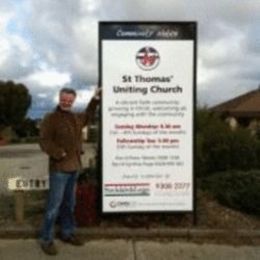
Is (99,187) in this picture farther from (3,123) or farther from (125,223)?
(3,123)

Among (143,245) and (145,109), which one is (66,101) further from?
(143,245)

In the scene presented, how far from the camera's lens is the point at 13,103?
251ft

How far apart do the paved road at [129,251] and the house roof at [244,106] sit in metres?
26.9

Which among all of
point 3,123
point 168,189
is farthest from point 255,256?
point 3,123

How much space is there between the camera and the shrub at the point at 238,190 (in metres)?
11.1

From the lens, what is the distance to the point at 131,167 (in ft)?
32.8

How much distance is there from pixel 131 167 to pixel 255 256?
1920mm

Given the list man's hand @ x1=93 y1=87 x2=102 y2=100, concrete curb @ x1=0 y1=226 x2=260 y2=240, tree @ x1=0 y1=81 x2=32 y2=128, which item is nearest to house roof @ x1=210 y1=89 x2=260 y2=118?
concrete curb @ x1=0 y1=226 x2=260 y2=240

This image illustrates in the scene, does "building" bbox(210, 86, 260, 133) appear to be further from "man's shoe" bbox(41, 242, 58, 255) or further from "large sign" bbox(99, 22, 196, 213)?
"man's shoe" bbox(41, 242, 58, 255)

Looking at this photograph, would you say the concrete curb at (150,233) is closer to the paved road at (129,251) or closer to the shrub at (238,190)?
the paved road at (129,251)

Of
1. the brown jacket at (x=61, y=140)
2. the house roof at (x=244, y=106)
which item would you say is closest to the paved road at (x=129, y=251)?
the brown jacket at (x=61, y=140)

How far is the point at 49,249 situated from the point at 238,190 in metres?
3.50

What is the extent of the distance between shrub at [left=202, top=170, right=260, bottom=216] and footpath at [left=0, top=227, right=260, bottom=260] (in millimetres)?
1217

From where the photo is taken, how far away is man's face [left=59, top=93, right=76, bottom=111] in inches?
357
